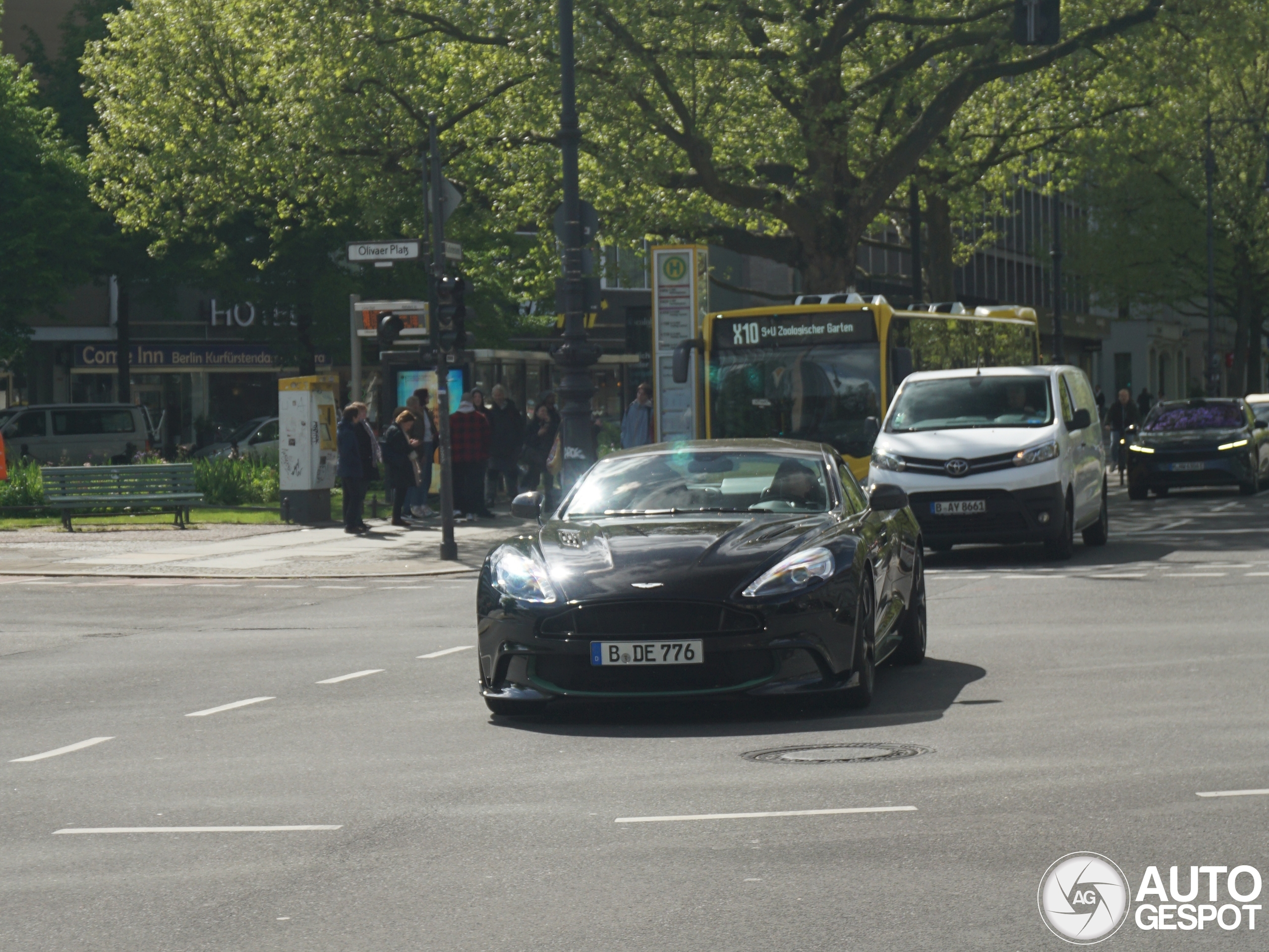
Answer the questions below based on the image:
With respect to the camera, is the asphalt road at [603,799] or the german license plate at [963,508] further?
the german license plate at [963,508]

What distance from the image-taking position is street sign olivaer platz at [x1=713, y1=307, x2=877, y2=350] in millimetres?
23969

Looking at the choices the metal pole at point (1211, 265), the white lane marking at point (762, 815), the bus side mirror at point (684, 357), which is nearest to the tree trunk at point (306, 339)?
the bus side mirror at point (684, 357)

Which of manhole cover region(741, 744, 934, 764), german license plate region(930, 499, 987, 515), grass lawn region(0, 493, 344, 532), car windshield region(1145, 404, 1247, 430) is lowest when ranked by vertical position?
manhole cover region(741, 744, 934, 764)

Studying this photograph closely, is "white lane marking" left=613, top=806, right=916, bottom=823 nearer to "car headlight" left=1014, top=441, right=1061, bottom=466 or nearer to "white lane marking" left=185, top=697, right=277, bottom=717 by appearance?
"white lane marking" left=185, top=697, right=277, bottom=717

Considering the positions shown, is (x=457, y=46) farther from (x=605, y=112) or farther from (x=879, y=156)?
(x=879, y=156)

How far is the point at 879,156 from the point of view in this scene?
33156 millimetres

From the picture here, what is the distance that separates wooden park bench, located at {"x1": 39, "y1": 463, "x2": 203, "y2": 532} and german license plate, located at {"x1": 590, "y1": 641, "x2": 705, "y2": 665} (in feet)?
63.6

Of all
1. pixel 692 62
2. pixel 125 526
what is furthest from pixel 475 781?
pixel 692 62

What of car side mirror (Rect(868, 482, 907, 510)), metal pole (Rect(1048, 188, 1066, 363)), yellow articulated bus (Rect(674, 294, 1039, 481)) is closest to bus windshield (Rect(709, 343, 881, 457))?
yellow articulated bus (Rect(674, 294, 1039, 481))

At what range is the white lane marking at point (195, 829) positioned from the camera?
6988mm

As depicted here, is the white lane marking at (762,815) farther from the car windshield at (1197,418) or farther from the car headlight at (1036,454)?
the car windshield at (1197,418)

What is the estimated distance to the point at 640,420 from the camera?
30453mm

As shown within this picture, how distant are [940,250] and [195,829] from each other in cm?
3645

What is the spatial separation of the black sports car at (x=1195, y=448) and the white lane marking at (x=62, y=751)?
2371 cm
